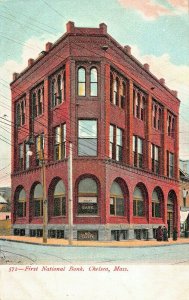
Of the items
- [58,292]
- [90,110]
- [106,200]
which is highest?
[90,110]

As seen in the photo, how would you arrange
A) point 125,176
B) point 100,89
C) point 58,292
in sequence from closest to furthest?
point 58,292
point 100,89
point 125,176

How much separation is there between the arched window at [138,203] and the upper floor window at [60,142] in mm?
5690

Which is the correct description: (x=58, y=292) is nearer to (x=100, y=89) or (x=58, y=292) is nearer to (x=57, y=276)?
(x=57, y=276)

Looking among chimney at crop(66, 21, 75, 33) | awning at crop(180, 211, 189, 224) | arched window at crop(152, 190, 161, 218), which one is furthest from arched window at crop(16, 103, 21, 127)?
awning at crop(180, 211, 189, 224)

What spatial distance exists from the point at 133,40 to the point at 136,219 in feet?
36.7

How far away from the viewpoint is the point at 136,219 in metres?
21.8

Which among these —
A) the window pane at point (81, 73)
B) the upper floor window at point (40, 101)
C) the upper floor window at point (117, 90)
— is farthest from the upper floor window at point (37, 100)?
the upper floor window at point (117, 90)

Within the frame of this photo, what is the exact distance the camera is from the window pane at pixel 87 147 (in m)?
19.2

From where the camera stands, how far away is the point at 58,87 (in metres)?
17.7

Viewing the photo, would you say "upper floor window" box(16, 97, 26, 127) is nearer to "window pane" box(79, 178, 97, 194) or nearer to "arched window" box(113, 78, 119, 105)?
"arched window" box(113, 78, 119, 105)

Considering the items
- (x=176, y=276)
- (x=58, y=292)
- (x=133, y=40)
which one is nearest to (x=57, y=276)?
(x=58, y=292)

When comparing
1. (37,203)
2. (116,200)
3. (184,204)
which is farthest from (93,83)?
(184,204)

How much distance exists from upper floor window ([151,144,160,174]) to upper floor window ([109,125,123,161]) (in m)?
1.83

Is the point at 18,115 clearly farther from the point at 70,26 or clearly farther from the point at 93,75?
the point at 93,75
